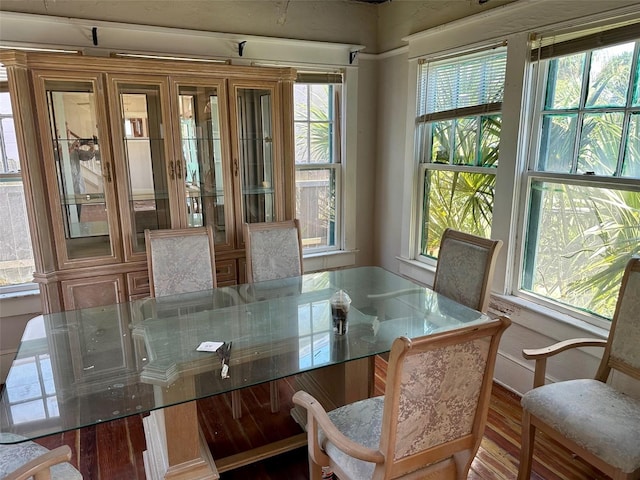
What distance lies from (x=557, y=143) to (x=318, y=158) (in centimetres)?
178

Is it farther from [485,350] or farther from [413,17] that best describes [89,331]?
[413,17]

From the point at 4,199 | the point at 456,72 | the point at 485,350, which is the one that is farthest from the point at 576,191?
the point at 4,199

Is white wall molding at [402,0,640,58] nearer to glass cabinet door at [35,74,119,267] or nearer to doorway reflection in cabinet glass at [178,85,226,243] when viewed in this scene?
doorway reflection in cabinet glass at [178,85,226,243]

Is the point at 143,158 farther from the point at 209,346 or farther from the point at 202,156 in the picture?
the point at 209,346

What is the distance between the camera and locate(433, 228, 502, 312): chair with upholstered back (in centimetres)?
229

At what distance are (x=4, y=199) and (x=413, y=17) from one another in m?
3.00

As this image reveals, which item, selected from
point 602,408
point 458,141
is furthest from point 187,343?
point 458,141

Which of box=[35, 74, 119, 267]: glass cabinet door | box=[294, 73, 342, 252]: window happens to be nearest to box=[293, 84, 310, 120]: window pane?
box=[294, 73, 342, 252]: window

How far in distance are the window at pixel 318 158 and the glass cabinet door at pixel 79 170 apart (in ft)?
4.78

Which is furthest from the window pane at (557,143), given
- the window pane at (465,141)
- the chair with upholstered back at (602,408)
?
the chair with upholstered back at (602,408)

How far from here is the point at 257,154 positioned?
306 centimetres

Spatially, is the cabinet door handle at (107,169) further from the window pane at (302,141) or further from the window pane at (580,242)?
the window pane at (580,242)

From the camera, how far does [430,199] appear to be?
133 inches

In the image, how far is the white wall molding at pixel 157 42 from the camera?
2588 millimetres
